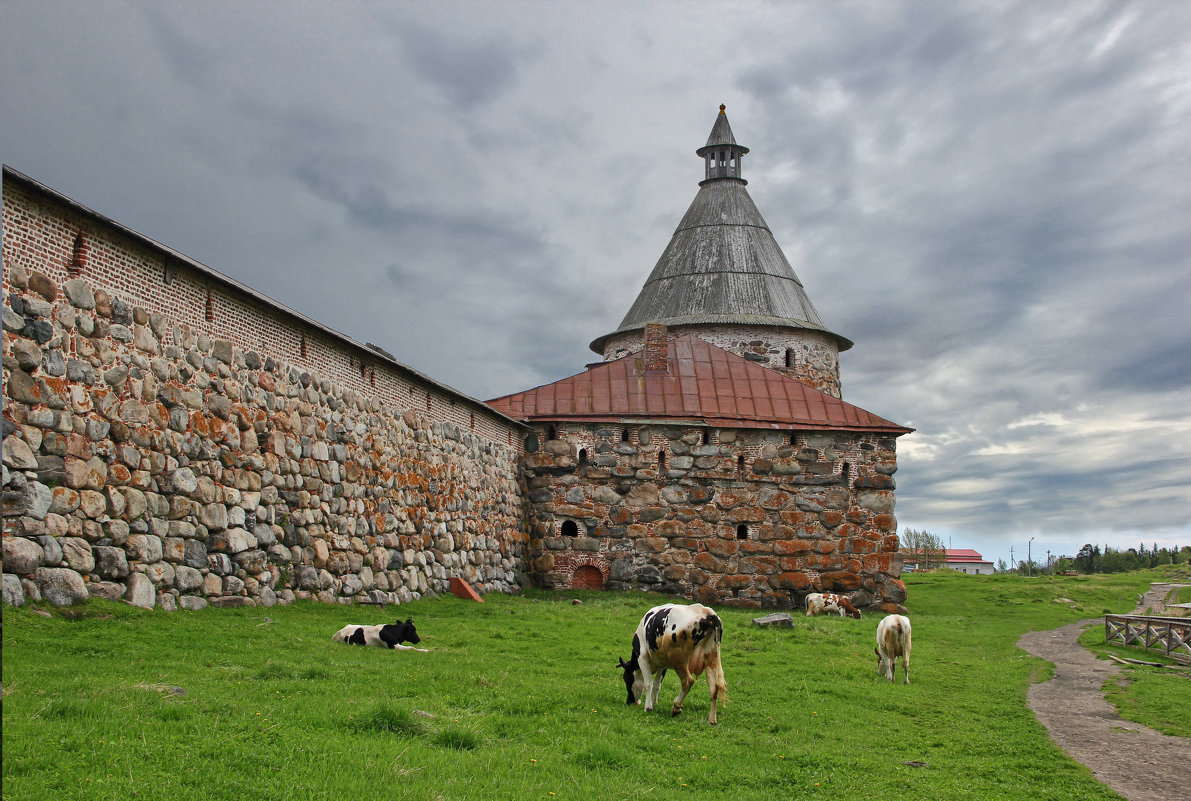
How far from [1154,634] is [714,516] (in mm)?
8938

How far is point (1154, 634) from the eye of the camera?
54.2 feet

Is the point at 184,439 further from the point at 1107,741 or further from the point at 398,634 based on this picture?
the point at 1107,741

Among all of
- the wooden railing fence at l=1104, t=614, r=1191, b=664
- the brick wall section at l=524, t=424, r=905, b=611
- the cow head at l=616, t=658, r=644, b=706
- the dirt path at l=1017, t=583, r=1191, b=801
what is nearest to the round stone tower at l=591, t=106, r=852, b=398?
the brick wall section at l=524, t=424, r=905, b=611

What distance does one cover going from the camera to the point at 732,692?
936 centimetres

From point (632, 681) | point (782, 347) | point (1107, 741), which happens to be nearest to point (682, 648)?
point (632, 681)

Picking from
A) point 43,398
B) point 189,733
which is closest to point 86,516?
point 43,398

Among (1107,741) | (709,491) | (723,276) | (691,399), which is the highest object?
(723,276)

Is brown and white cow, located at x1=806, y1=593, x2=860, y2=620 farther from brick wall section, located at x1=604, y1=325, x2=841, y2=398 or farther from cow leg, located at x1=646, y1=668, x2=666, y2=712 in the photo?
cow leg, located at x1=646, y1=668, x2=666, y2=712

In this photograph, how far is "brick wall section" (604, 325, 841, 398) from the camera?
102 feet

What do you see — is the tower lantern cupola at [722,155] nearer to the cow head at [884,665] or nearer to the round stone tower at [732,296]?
the round stone tower at [732,296]

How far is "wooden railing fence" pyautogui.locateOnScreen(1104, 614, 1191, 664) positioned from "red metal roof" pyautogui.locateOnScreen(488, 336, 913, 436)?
6810 mm

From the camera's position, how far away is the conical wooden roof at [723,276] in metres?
31.8

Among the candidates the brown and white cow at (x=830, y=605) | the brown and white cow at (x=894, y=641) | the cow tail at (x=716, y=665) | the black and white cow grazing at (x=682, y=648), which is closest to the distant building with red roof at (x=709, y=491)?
the brown and white cow at (x=830, y=605)

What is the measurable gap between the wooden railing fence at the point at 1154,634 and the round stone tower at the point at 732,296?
47.3 feet
